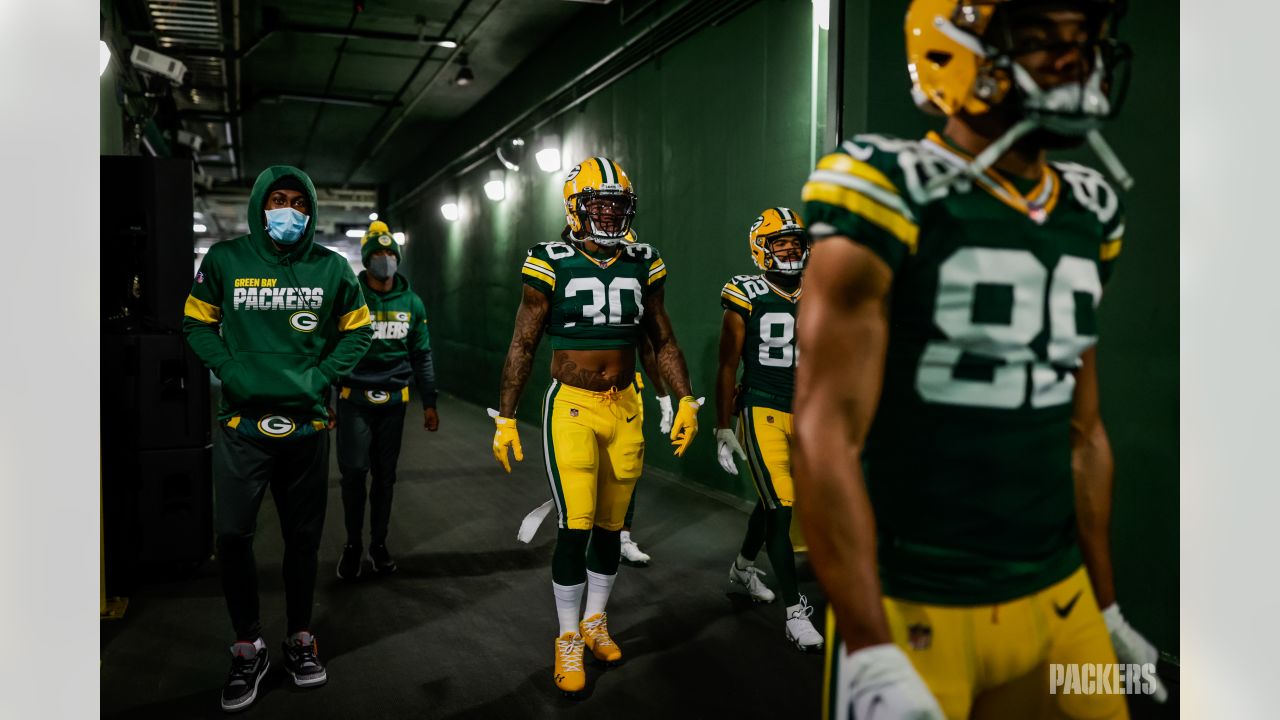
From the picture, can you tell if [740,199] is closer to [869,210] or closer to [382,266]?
[382,266]

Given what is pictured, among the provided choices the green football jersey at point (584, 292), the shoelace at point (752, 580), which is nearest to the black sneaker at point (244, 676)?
the green football jersey at point (584, 292)

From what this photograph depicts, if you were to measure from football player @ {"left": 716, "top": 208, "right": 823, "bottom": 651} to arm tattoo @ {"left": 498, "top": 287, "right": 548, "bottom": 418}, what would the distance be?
107 centimetres

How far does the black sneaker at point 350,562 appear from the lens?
497cm

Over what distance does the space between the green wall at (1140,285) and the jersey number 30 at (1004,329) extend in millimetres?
1038

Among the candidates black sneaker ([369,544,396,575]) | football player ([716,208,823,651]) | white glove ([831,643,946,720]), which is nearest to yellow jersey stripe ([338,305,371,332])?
football player ([716,208,823,651])

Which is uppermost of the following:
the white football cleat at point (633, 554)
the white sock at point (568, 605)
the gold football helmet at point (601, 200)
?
the gold football helmet at point (601, 200)

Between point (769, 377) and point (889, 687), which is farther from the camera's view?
point (769, 377)

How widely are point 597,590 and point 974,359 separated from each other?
8.44 ft

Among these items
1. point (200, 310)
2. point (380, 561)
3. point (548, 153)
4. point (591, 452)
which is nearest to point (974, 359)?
point (591, 452)

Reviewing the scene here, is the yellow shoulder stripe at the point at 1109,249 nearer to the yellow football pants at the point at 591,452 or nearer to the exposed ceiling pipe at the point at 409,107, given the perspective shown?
the yellow football pants at the point at 591,452

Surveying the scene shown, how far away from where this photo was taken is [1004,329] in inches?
56.9

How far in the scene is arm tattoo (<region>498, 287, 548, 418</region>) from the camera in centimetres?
354

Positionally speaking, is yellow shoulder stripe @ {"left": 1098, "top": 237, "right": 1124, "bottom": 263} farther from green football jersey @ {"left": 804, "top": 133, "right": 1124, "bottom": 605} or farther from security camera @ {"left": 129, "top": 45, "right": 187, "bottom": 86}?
security camera @ {"left": 129, "top": 45, "right": 187, "bottom": 86}
